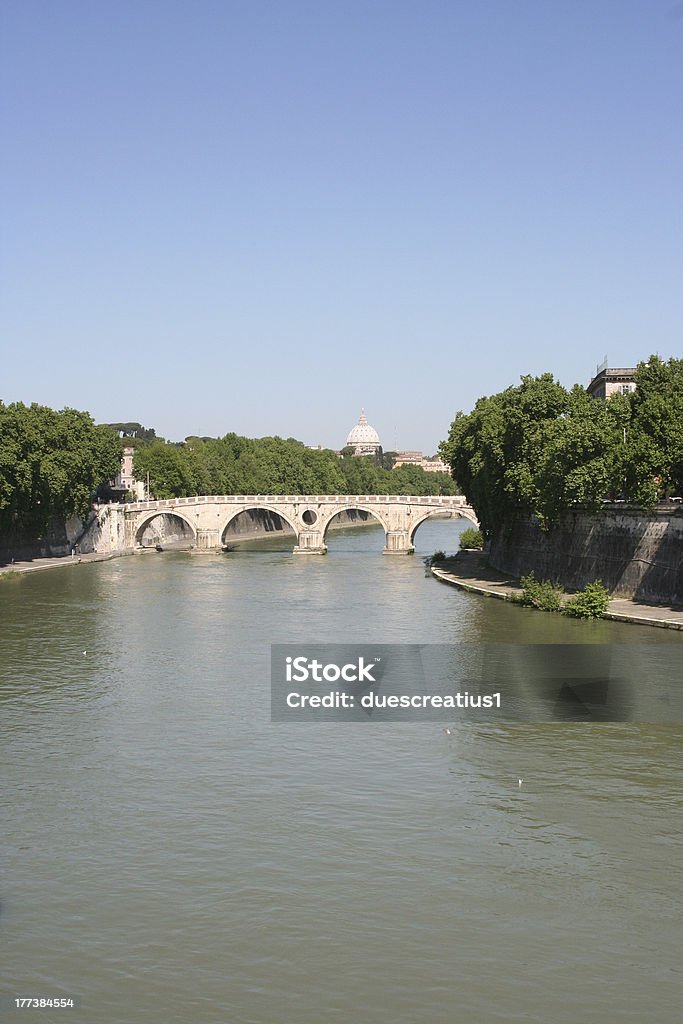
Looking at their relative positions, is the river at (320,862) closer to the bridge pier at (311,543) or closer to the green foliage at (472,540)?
the green foliage at (472,540)

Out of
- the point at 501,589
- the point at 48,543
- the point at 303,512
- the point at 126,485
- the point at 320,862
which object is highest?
the point at 126,485

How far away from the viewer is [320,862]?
57.6 feet

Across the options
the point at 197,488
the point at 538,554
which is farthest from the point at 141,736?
the point at 197,488

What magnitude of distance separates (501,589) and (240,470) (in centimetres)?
6454

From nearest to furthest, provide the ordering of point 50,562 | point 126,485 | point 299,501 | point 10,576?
point 10,576 < point 50,562 < point 299,501 < point 126,485

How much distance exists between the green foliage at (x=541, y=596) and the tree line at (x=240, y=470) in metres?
56.2

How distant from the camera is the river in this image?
13.8 metres

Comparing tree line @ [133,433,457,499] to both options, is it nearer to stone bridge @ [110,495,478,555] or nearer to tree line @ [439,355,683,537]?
stone bridge @ [110,495,478,555]

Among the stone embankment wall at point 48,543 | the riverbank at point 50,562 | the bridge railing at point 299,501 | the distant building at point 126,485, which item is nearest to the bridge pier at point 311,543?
the bridge railing at point 299,501

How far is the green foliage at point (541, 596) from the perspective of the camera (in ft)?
147

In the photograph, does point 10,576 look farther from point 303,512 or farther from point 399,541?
point 399,541

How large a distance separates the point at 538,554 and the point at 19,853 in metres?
39.8

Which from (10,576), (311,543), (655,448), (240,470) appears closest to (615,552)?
(655,448)

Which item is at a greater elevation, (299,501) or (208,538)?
(299,501)
